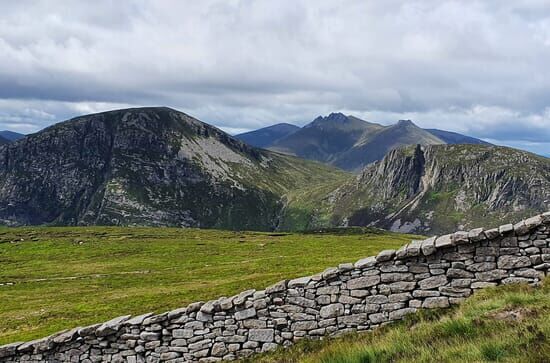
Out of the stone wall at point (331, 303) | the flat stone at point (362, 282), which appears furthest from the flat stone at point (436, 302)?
the flat stone at point (362, 282)

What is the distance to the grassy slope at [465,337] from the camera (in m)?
9.40

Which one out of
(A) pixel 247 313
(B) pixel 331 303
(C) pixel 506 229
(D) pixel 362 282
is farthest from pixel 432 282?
(A) pixel 247 313

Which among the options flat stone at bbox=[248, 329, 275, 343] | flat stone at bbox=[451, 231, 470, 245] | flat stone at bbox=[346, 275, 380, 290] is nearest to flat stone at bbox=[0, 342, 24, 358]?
flat stone at bbox=[248, 329, 275, 343]

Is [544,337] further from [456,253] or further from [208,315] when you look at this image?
[208,315]

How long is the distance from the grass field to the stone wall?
20.0 m

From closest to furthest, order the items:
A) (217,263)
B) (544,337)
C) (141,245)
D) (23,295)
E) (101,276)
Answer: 1. (544,337)
2. (23,295)
3. (101,276)
4. (217,263)
5. (141,245)

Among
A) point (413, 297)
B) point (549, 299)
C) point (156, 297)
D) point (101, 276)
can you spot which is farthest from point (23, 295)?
point (549, 299)

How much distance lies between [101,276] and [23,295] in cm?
1631

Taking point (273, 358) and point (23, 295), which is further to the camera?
point (23, 295)

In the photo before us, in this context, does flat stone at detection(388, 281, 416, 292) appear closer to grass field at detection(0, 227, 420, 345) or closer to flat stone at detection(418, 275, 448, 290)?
flat stone at detection(418, 275, 448, 290)

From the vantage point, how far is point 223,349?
1647 centimetres

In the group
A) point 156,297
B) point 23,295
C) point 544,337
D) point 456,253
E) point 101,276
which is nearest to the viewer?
point 544,337

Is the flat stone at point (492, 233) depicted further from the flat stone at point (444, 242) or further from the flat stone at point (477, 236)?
the flat stone at point (444, 242)

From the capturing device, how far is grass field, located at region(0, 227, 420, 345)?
42.8 meters
